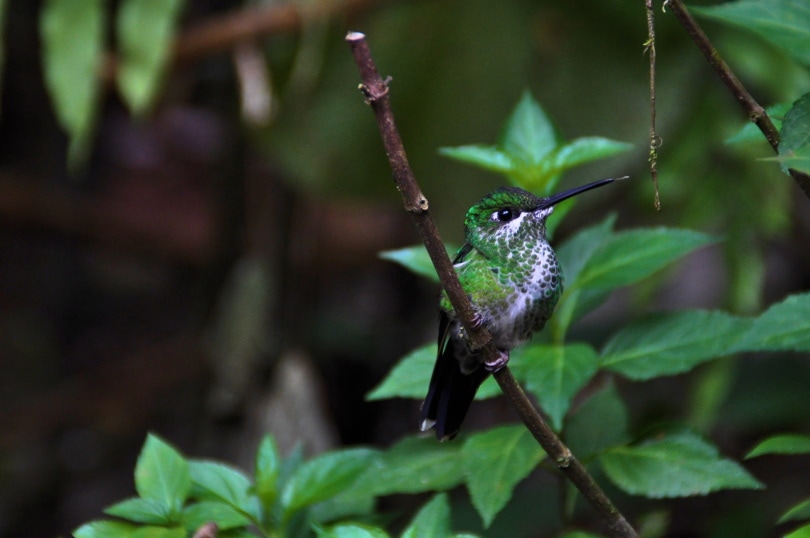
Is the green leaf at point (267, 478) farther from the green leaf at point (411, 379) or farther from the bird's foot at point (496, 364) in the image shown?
the bird's foot at point (496, 364)

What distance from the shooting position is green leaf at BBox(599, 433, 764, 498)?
1711 millimetres

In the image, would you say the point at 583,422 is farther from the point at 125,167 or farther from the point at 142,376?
the point at 125,167

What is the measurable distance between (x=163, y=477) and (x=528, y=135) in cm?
112

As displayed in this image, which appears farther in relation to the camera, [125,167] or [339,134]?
[125,167]

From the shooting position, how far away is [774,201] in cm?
360

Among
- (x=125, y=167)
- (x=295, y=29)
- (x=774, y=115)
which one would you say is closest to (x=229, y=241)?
(x=295, y=29)

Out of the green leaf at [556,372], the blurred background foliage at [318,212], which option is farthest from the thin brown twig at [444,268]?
the blurred background foliage at [318,212]

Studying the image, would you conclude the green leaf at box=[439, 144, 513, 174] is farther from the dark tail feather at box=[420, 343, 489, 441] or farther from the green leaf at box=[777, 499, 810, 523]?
the green leaf at box=[777, 499, 810, 523]

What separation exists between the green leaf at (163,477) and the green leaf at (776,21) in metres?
1.33

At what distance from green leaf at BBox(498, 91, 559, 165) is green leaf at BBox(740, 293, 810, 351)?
0.67 metres

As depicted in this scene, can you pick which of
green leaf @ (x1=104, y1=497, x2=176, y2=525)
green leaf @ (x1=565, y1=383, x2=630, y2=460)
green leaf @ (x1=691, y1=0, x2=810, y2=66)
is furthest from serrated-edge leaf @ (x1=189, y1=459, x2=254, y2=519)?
green leaf @ (x1=691, y1=0, x2=810, y2=66)

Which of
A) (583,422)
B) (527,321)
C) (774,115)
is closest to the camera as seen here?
(774,115)

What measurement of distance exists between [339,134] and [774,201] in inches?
75.7

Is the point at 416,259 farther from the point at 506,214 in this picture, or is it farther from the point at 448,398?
the point at 448,398
